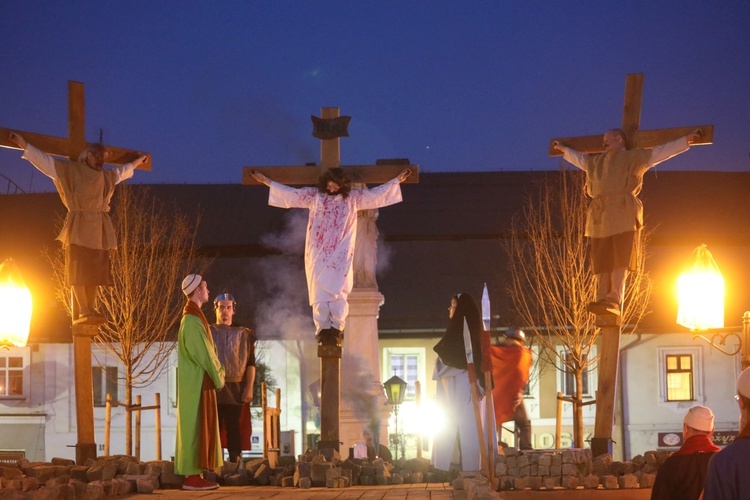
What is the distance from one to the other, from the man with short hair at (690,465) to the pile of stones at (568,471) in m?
2.97

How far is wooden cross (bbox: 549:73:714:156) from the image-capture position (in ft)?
35.4

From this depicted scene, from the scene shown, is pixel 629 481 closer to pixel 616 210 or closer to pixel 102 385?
pixel 616 210

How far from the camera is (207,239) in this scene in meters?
32.8

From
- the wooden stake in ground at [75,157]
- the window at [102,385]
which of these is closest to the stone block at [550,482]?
the wooden stake in ground at [75,157]

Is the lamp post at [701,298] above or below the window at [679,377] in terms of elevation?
above

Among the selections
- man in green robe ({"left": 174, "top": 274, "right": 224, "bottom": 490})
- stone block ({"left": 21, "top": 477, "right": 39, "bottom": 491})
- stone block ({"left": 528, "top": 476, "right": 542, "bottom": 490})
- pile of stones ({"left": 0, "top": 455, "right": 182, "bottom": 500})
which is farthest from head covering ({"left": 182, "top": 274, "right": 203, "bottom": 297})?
stone block ({"left": 528, "top": 476, "right": 542, "bottom": 490})

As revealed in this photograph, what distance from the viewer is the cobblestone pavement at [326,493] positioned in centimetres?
867

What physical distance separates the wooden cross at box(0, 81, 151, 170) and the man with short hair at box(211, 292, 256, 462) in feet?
5.98

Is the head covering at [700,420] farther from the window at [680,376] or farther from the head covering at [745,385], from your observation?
the window at [680,376]

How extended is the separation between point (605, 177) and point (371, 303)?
9.67 m

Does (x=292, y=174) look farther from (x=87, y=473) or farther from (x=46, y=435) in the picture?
(x=46, y=435)

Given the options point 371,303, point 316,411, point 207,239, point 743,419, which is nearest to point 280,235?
point 207,239

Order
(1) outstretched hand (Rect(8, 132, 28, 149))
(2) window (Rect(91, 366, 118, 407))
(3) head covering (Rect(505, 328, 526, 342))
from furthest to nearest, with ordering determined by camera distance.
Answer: (2) window (Rect(91, 366, 118, 407)), (3) head covering (Rect(505, 328, 526, 342)), (1) outstretched hand (Rect(8, 132, 28, 149))

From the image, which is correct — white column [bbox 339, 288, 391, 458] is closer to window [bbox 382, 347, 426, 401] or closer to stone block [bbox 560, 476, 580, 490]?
stone block [bbox 560, 476, 580, 490]
